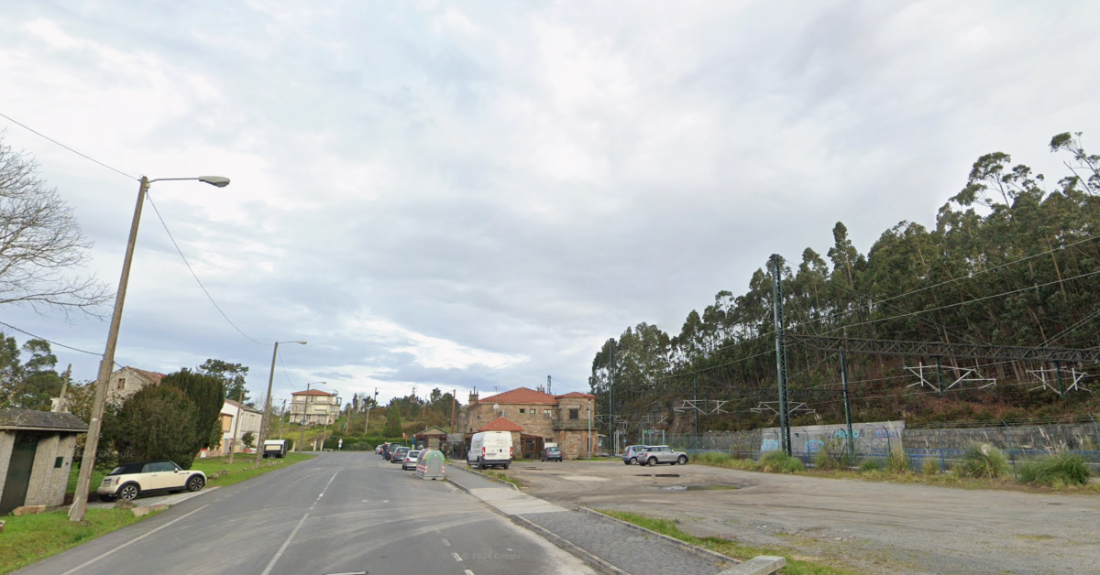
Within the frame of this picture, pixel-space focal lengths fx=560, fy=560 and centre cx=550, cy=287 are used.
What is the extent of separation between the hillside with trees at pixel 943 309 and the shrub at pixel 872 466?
20.9 m

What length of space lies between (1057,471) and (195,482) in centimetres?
3321

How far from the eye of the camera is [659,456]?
44031 mm

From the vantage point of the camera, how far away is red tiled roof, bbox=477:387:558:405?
66.6 meters

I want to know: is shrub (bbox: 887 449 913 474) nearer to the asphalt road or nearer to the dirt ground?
the dirt ground

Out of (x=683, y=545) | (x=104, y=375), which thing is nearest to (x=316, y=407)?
(x=104, y=375)

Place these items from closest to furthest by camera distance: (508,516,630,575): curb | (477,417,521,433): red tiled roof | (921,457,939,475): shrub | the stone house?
(508,516,630,575): curb, (921,457,939,475): shrub, (477,417,521,433): red tiled roof, the stone house

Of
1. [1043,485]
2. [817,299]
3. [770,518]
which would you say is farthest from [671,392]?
[770,518]

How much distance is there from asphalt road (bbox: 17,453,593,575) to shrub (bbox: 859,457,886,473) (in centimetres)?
2115

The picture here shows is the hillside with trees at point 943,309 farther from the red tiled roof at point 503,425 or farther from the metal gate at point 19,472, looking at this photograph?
the metal gate at point 19,472

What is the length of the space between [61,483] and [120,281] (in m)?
8.08

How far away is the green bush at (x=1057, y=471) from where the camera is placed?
19797 millimetres

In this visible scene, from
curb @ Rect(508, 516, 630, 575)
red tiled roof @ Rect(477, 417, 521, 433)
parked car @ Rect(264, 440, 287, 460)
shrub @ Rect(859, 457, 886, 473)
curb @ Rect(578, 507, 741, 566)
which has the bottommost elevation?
parked car @ Rect(264, 440, 287, 460)

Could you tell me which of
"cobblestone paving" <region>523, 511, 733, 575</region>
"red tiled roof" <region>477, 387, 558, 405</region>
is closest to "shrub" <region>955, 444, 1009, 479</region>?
"cobblestone paving" <region>523, 511, 733, 575</region>

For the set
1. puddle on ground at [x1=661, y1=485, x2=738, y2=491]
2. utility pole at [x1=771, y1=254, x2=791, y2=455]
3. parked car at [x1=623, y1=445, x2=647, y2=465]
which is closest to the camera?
puddle on ground at [x1=661, y1=485, x2=738, y2=491]
